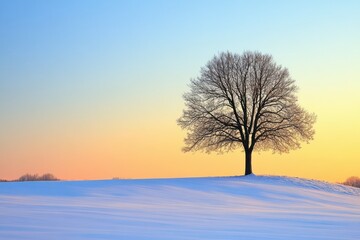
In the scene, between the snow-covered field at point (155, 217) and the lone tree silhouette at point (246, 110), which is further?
the lone tree silhouette at point (246, 110)

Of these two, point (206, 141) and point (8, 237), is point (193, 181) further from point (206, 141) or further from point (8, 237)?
point (8, 237)

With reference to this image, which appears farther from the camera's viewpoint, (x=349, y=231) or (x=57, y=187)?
(x=57, y=187)

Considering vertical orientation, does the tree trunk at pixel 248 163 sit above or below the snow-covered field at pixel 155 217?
above

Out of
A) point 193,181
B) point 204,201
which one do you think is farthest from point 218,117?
point 204,201

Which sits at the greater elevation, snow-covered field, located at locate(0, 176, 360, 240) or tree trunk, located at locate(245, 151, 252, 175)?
tree trunk, located at locate(245, 151, 252, 175)

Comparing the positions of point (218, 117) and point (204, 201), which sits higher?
point (218, 117)

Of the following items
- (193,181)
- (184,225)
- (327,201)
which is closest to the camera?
(184,225)

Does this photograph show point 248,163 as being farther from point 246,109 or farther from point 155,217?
point 155,217

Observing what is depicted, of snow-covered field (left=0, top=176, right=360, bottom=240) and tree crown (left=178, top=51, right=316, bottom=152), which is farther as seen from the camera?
tree crown (left=178, top=51, right=316, bottom=152)

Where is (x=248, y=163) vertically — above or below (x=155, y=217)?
above

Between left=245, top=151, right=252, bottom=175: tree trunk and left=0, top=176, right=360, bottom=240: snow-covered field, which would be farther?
left=245, top=151, right=252, bottom=175: tree trunk

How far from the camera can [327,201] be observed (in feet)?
93.7

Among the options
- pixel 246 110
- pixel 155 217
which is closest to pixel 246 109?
pixel 246 110

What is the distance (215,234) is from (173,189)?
54.3ft
